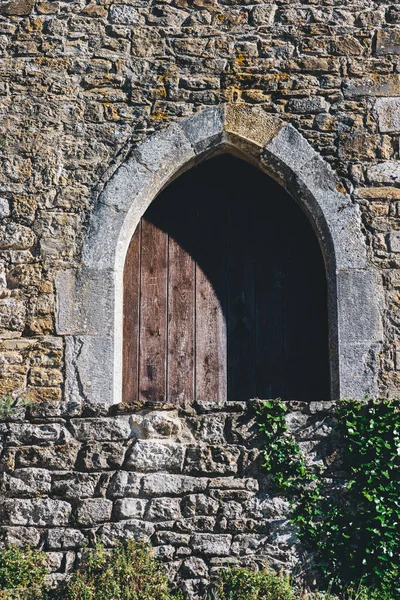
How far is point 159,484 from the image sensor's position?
4918 millimetres

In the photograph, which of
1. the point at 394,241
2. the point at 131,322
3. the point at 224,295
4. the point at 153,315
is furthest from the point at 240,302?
the point at 394,241

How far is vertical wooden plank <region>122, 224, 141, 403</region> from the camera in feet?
19.1

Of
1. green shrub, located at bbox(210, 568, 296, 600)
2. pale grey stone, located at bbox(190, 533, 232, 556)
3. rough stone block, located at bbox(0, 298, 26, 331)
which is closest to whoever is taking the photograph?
green shrub, located at bbox(210, 568, 296, 600)

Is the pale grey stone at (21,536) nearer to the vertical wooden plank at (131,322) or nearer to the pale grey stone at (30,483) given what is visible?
the pale grey stone at (30,483)

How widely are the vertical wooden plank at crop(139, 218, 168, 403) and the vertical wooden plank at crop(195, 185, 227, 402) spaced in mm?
247

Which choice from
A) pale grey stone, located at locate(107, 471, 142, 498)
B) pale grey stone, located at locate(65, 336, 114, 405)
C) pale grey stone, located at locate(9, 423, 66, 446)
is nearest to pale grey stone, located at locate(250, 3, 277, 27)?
pale grey stone, located at locate(65, 336, 114, 405)

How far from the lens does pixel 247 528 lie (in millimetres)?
4809

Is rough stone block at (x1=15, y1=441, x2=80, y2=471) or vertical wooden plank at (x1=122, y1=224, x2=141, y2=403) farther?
vertical wooden plank at (x1=122, y1=224, x2=141, y2=403)

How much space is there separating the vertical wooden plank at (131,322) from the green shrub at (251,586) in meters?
1.52

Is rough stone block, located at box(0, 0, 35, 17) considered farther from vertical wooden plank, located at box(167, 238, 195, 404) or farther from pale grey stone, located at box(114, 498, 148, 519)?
pale grey stone, located at box(114, 498, 148, 519)

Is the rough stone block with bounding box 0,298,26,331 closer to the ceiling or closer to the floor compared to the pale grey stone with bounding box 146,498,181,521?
closer to the ceiling

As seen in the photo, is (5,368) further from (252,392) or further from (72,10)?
(72,10)

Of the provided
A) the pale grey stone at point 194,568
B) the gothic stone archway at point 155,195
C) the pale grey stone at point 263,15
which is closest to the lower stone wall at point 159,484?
the pale grey stone at point 194,568

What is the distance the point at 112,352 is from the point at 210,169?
1.64m
